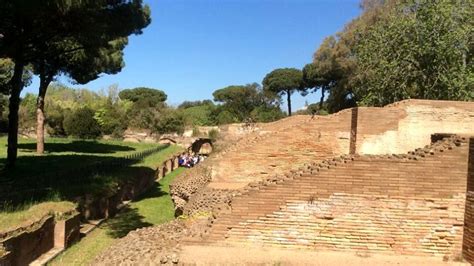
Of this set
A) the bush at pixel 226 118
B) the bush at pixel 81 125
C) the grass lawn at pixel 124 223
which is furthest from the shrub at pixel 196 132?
the grass lawn at pixel 124 223

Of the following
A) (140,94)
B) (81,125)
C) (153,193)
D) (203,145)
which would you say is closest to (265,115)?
(203,145)

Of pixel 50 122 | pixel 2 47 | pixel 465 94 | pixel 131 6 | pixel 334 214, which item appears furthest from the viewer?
pixel 50 122

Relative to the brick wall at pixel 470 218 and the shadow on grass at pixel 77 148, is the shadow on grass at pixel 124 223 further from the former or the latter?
the shadow on grass at pixel 77 148

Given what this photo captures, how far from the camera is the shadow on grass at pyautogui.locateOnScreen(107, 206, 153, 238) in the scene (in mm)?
11586

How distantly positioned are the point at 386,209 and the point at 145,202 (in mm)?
10648

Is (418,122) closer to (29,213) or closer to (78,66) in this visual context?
(29,213)

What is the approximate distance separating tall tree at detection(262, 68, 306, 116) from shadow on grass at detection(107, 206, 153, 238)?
138 feet

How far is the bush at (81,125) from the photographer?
39.0 metres

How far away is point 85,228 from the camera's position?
1136 centimetres

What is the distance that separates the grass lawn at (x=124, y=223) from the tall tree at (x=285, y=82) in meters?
37.7

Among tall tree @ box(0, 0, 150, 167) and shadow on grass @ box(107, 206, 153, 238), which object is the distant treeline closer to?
tall tree @ box(0, 0, 150, 167)

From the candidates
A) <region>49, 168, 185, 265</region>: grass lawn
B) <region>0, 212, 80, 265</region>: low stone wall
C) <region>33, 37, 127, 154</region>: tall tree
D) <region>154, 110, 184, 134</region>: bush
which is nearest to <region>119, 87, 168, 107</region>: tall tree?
<region>154, 110, 184, 134</region>: bush

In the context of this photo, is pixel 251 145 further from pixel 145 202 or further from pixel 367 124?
pixel 145 202

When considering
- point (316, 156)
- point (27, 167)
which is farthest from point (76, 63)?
point (316, 156)
